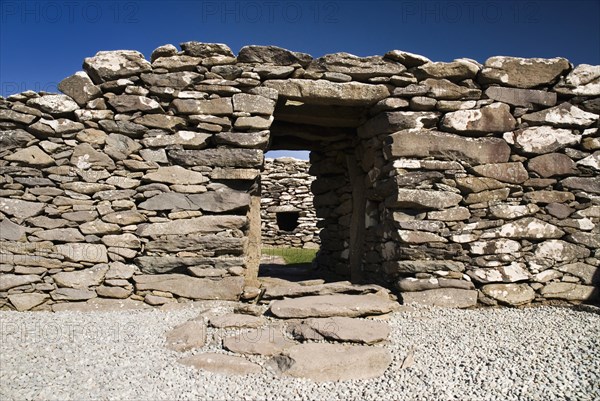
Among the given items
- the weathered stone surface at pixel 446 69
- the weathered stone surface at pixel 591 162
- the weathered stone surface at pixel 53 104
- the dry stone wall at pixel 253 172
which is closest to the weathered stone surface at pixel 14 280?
the dry stone wall at pixel 253 172

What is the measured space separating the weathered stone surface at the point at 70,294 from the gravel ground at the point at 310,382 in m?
0.40

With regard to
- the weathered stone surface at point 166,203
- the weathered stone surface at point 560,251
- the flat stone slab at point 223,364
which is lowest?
the flat stone slab at point 223,364

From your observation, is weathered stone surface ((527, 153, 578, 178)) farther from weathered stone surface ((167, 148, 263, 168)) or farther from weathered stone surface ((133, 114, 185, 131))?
weathered stone surface ((133, 114, 185, 131))

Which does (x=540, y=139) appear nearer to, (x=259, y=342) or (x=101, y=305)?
(x=259, y=342)

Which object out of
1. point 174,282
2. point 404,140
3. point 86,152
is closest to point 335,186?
point 404,140

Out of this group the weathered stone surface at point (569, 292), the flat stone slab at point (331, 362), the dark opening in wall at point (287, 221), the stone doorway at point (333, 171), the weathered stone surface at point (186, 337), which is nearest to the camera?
the flat stone slab at point (331, 362)

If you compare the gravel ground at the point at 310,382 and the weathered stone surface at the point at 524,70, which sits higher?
the weathered stone surface at the point at 524,70

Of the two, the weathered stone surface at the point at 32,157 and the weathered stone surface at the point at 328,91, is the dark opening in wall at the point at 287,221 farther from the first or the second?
the weathered stone surface at the point at 32,157

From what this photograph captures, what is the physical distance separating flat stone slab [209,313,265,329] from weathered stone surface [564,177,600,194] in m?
4.12

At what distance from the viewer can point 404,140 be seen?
5.31 metres

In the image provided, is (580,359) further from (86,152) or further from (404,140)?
(86,152)

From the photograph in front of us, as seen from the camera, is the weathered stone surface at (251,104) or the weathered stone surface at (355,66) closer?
the weathered stone surface at (251,104)

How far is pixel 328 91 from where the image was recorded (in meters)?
5.38

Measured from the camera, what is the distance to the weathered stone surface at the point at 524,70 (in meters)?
5.48
